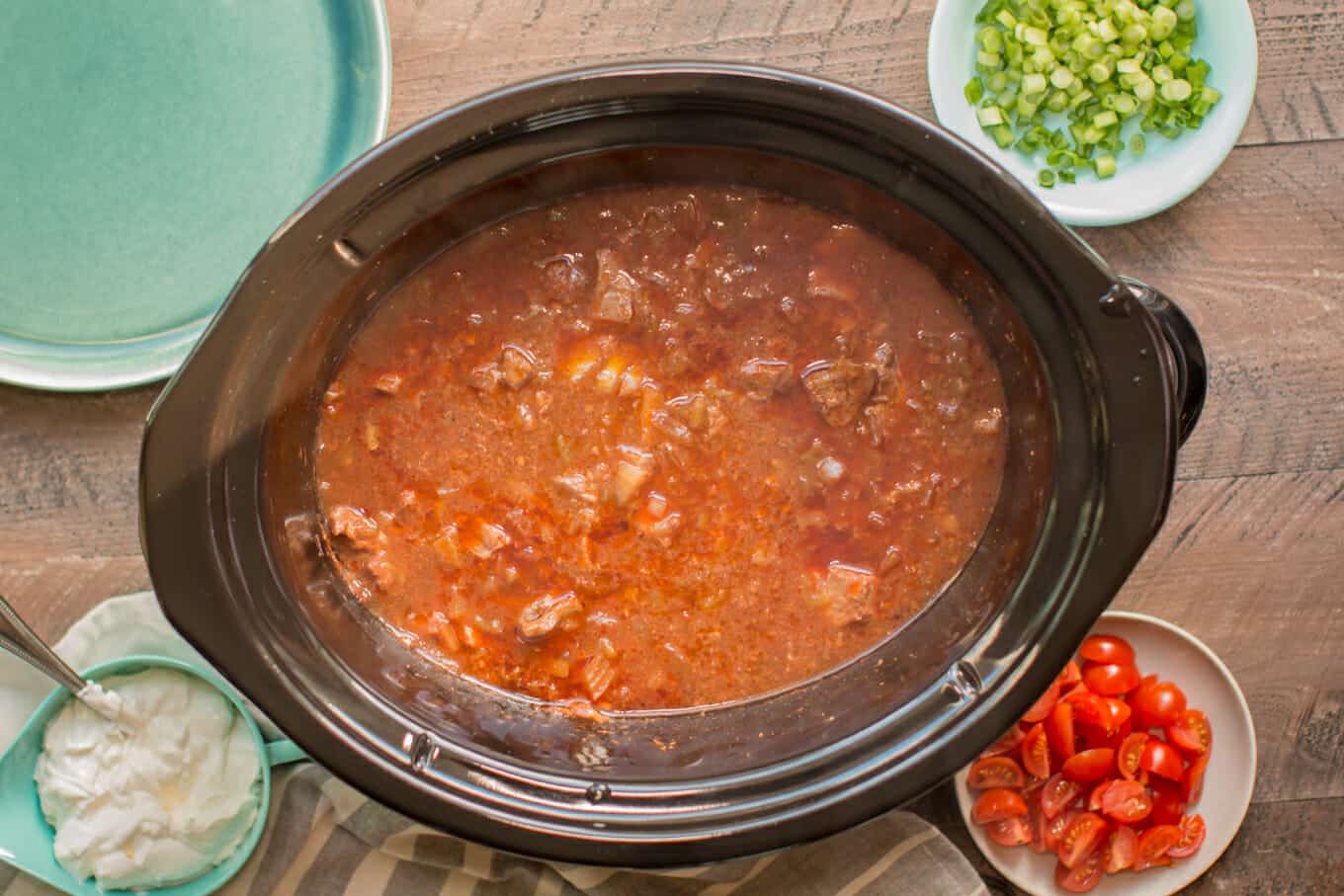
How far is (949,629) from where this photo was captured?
5.33 feet

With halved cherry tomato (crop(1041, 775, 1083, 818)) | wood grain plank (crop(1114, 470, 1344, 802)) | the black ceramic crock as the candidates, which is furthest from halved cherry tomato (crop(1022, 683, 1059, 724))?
the black ceramic crock

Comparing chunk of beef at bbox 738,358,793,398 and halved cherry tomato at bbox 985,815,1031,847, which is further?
halved cherry tomato at bbox 985,815,1031,847

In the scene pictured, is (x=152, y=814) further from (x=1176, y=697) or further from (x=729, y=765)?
(x=1176, y=697)

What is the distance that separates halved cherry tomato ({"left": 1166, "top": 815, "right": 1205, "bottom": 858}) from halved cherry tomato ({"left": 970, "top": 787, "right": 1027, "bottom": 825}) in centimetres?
27

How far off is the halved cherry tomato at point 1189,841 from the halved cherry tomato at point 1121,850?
0.07 m

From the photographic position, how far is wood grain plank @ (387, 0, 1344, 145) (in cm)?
183

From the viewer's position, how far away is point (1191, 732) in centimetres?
186

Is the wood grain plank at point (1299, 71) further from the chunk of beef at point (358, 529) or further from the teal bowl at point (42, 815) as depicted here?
the teal bowl at point (42, 815)

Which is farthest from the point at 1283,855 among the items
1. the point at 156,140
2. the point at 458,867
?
the point at 156,140

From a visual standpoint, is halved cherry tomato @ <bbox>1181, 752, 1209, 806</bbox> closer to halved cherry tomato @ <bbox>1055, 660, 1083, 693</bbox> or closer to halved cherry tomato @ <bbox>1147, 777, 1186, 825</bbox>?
halved cherry tomato @ <bbox>1147, 777, 1186, 825</bbox>

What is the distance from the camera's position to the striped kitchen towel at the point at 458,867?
5.99 feet

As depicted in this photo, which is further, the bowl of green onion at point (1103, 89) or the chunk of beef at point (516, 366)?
the bowl of green onion at point (1103, 89)

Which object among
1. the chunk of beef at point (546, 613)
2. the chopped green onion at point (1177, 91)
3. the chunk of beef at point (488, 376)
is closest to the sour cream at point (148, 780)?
the chunk of beef at point (546, 613)

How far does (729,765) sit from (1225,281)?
3.77 ft
